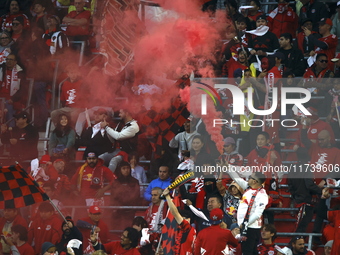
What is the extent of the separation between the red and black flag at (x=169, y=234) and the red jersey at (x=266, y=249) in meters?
1.14

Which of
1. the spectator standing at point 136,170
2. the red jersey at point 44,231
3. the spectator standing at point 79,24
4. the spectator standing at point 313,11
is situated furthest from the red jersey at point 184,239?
the spectator standing at point 79,24

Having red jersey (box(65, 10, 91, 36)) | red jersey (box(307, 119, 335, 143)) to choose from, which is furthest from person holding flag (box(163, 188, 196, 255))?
red jersey (box(65, 10, 91, 36))

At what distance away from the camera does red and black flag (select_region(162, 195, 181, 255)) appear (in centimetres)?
1151

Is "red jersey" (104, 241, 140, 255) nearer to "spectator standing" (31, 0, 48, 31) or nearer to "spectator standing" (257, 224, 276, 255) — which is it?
"spectator standing" (257, 224, 276, 255)

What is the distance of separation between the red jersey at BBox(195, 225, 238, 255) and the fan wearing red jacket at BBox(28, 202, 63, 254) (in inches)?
87.2

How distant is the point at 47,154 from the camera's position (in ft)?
46.1

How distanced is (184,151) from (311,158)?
6.17 ft

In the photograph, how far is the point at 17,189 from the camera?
492 inches

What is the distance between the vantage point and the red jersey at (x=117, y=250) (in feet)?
38.4

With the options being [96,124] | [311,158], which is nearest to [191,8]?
[96,124]

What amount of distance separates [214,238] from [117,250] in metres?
1.39

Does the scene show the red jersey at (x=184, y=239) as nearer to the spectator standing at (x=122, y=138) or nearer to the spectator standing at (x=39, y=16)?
the spectator standing at (x=122, y=138)

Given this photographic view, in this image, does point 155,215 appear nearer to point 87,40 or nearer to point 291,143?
point 291,143

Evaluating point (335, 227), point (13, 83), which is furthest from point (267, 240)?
point (13, 83)
